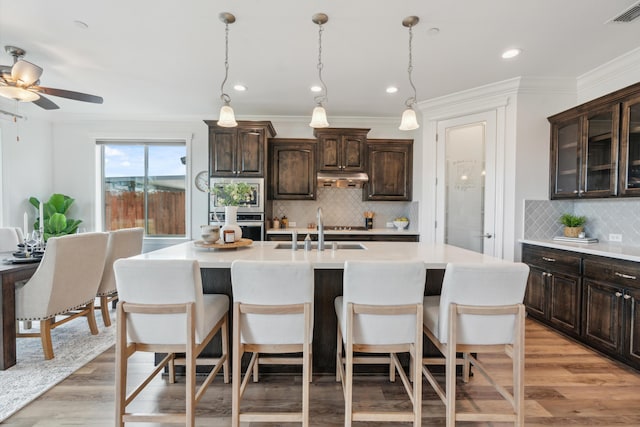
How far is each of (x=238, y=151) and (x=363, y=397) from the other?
3.53 metres

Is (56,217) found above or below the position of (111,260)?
above

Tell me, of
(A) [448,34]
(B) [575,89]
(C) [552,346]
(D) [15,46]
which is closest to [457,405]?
(C) [552,346]

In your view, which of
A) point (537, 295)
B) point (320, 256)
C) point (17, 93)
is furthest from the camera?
point (537, 295)

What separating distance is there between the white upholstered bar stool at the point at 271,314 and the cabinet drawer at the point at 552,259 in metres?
2.75

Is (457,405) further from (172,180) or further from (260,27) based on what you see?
(172,180)

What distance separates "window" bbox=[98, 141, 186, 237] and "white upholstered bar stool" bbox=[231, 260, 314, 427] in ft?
12.9

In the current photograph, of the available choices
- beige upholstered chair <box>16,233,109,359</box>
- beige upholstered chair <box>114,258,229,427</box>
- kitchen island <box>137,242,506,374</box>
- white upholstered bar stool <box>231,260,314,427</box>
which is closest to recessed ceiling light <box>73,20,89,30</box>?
beige upholstered chair <box>16,233,109,359</box>

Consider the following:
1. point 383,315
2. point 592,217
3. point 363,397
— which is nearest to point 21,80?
point 383,315

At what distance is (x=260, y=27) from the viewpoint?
2.47 meters

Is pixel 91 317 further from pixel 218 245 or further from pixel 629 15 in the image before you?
pixel 629 15

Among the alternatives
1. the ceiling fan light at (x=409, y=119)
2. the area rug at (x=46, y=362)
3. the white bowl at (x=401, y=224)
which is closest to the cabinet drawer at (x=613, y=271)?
the ceiling fan light at (x=409, y=119)

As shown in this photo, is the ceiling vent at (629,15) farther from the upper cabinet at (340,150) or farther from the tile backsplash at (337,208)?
the tile backsplash at (337,208)

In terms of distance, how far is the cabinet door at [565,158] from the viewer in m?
3.21

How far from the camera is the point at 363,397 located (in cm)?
200
